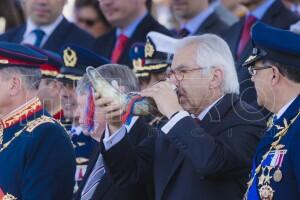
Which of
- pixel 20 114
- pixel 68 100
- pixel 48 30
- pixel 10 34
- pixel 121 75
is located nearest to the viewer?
pixel 20 114

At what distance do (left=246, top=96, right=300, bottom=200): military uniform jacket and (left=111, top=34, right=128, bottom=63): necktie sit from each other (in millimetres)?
3361

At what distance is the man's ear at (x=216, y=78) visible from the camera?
20.8ft

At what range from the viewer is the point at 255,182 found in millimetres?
5656

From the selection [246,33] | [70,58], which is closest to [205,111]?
[70,58]

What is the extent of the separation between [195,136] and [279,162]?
59 centimetres

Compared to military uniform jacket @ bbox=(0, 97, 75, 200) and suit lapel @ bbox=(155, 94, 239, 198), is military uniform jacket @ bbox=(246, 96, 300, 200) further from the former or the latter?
military uniform jacket @ bbox=(0, 97, 75, 200)

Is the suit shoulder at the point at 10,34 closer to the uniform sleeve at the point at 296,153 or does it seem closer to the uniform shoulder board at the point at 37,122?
the uniform shoulder board at the point at 37,122

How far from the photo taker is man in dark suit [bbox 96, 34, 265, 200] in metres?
5.90

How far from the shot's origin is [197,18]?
30.5ft

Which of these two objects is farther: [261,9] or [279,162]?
[261,9]

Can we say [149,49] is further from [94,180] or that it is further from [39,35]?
[39,35]

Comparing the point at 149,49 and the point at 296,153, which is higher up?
the point at 149,49

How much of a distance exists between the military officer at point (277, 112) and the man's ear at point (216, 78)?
0.56 metres

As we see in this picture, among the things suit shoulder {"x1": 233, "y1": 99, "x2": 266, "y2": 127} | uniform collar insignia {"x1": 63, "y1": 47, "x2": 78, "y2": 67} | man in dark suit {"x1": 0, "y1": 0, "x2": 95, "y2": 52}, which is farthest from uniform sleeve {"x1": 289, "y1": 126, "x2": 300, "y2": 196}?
man in dark suit {"x1": 0, "y1": 0, "x2": 95, "y2": 52}
